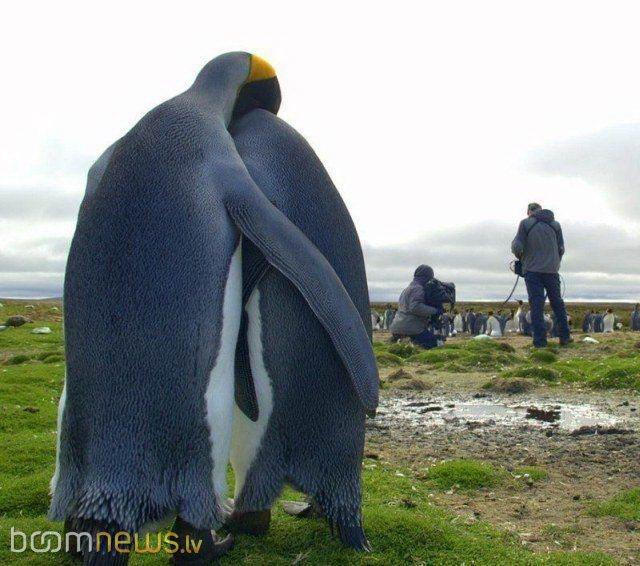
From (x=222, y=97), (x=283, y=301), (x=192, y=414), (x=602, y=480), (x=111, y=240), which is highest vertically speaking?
(x=222, y=97)

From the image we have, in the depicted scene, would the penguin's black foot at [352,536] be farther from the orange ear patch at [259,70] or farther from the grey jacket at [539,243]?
the grey jacket at [539,243]

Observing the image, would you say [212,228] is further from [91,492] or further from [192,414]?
[91,492]

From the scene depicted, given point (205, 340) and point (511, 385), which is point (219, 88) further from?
point (511, 385)

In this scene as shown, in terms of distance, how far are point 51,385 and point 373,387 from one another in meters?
5.18

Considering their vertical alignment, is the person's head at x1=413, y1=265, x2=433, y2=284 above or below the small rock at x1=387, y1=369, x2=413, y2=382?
above

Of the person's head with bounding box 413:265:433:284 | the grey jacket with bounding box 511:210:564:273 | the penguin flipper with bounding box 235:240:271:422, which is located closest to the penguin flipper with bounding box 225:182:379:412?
the penguin flipper with bounding box 235:240:271:422

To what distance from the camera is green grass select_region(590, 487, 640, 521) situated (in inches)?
130

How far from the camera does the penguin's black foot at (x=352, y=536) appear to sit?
2.61 m

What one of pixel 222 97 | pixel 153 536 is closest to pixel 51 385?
pixel 153 536

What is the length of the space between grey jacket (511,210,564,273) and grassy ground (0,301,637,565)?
743 centimetres

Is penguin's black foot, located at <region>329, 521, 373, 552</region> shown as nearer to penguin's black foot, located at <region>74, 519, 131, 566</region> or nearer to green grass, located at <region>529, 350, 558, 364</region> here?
penguin's black foot, located at <region>74, 519, 131, 566</region>

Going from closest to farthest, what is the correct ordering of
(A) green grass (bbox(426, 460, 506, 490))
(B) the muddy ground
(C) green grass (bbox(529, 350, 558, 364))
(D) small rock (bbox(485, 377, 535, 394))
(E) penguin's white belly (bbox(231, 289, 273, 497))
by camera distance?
(E) penguin's white belly (bbox(231, 289, 273, 497)) < (B) the muddy ground < (A) green grass (bbox(426, 460, 506, 490)) < (D) small rock (bbox(485, 377, 535, 394)) < (C) green grass (bbox(529, 350, 558, 364))

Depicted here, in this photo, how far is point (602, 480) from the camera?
3980 mm

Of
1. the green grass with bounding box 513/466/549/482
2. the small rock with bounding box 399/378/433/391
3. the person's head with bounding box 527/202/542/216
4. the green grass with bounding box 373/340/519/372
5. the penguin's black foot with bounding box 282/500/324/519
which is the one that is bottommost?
the green grass with bounding box 513/466/549/482
